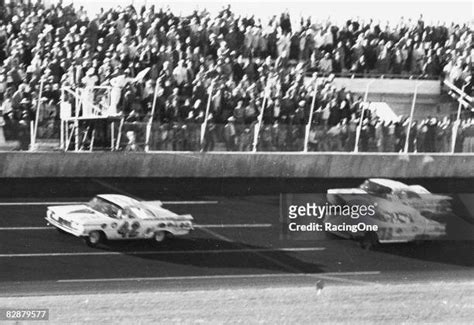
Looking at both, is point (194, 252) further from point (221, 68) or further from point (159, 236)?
point (221, 68)

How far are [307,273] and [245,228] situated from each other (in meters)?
1.22

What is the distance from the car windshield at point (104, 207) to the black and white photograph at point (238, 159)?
0.06ft

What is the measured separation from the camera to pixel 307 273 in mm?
15516

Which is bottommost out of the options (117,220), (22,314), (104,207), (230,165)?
(22,314)

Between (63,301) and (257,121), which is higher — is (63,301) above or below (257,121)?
below

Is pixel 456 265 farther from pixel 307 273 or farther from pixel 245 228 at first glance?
pixel 245 228

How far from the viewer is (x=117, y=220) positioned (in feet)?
48.9

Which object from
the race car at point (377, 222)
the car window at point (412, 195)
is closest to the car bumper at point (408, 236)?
the race car at point (377, 222)

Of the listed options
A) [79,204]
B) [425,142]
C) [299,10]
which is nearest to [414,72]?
[425,142]

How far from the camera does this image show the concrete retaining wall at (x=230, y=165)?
1477cm

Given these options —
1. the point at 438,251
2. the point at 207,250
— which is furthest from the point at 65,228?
the point at 438,251

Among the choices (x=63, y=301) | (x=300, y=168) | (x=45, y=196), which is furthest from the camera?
(x=300, y=168)

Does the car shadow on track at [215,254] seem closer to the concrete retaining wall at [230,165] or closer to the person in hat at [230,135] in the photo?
→ the concrete retaining wall at [230,165]

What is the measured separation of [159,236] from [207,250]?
0.79 m
